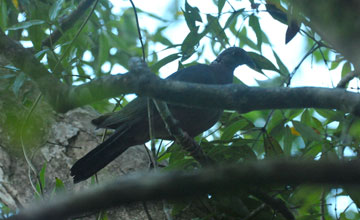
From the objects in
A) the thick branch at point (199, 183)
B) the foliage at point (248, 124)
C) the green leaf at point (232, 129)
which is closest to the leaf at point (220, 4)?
the foliage at point (248, 124)

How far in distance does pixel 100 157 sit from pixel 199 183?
1945 millimetres

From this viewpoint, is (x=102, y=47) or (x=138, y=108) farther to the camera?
(x=102, y=47)

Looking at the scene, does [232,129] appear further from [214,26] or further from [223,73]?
[223,73]

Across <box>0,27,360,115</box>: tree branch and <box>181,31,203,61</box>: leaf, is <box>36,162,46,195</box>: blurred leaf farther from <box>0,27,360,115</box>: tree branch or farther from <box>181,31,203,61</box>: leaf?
<box>181,31,203,61</box>: leaf

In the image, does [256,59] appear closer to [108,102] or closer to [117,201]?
[108,102]

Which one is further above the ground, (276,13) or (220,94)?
(276,13)

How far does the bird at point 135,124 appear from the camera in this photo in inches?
100

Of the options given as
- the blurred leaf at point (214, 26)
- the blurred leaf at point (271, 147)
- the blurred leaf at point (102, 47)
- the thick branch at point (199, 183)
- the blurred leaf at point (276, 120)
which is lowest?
the thick branch at point (199, 183)

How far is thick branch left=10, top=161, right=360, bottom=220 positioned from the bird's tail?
1.81 metres

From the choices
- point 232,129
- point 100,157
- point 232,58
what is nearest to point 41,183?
point 100,157

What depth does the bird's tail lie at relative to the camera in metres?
2.51

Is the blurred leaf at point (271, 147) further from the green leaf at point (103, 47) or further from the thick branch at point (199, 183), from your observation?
the thick branch at point (199, 183)

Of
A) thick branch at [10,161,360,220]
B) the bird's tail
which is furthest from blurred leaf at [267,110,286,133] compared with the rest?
thick branch at [10,161,360,220]

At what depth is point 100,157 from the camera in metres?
2.61
